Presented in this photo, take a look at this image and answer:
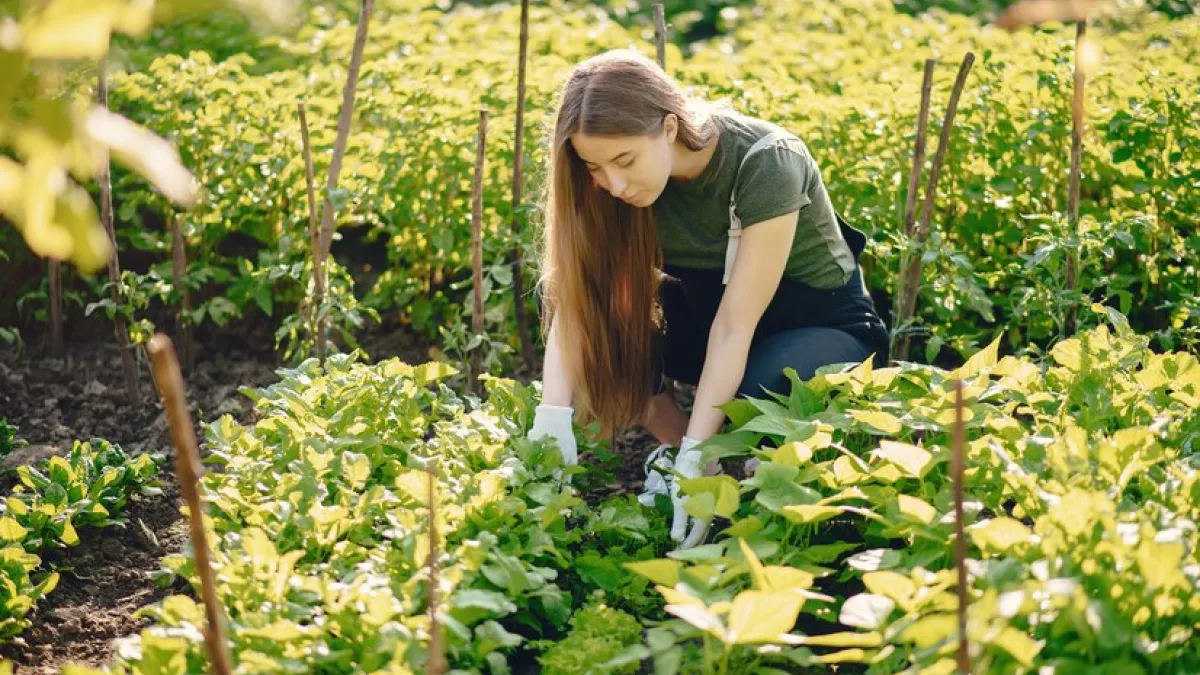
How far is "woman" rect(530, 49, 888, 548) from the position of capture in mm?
2586

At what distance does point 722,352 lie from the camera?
106 inches

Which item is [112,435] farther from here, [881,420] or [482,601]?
[881,420]

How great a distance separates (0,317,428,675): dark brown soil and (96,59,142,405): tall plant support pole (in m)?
0.07

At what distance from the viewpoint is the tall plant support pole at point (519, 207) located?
3420mm

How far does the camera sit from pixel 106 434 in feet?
11.3

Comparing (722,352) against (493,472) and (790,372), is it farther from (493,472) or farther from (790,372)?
(493,472)

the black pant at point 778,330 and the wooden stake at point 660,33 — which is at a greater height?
the wooden stake at point 660,33

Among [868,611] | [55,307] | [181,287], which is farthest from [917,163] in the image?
[55,307]

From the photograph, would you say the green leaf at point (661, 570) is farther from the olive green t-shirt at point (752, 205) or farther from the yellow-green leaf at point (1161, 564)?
the olive green t-shirt at point (752, 205)

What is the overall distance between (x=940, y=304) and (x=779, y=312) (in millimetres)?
547

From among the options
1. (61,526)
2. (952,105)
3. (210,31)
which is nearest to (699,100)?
(952,105)

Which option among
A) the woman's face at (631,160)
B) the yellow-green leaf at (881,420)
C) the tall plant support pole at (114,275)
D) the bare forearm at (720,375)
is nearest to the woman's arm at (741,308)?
the bare forearm at (720,375)

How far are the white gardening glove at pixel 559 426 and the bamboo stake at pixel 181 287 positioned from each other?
141cm

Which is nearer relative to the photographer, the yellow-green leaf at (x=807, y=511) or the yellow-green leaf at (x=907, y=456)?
the yellow-green leaf at (x=807, y=511)
